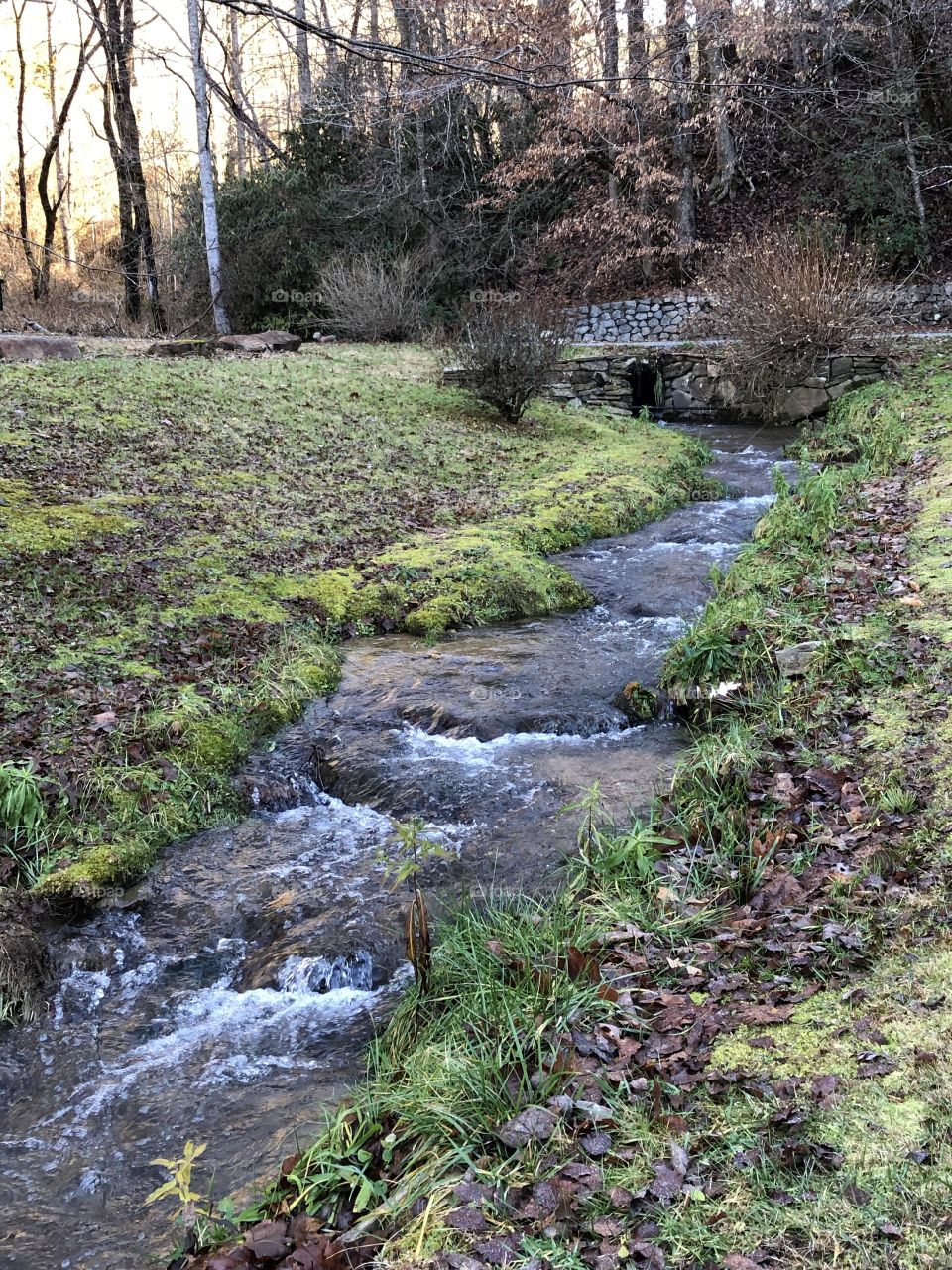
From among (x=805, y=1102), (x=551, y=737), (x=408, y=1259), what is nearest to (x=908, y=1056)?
(x=805, y=1102)

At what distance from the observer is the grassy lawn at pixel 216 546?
464 cm

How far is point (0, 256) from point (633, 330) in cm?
1518

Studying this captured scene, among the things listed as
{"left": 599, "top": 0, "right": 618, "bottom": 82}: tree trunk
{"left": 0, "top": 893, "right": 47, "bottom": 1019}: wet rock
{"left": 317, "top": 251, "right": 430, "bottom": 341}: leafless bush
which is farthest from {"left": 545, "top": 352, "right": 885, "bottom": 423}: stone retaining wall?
{"left": 0, "top": 893, "right": 47, "bottom": 1019}: wet rock

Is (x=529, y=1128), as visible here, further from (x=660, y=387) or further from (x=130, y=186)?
(x=130, y=186)

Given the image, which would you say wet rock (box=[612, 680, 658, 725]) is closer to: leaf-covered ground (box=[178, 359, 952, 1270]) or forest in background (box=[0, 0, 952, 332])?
leaf-covered ground (box=[178, 359, 952, 1270])

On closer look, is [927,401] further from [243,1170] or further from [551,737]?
[243,1170]

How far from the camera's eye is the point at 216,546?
291 inches

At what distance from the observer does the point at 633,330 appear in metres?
20.1

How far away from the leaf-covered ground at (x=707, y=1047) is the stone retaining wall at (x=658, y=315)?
1510 cm

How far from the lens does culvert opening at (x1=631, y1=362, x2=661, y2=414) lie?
1585 cm

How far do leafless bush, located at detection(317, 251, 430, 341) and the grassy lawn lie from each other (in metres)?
4.65

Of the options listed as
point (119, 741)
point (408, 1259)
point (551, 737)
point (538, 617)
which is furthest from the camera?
point (538, 617)

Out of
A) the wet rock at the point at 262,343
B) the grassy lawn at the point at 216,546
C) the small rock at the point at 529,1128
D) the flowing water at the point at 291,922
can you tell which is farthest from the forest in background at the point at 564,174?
the small rock at the point at 529,1128

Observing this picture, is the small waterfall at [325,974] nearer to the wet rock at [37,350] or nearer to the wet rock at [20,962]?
the wet rock at [20,962]
